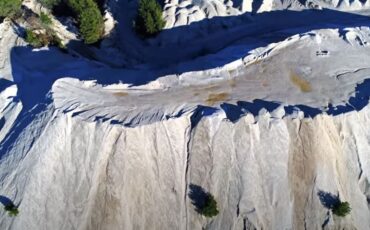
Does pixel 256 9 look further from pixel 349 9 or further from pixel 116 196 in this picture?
pixel 116 196

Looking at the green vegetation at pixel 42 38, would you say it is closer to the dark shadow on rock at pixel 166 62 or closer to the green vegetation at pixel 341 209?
the dark shadow on rock at pixel 166 62

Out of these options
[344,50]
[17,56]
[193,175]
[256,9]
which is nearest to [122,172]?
[193,175]

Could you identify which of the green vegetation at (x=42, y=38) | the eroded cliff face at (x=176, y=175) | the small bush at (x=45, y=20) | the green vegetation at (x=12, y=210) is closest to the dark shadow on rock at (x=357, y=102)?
the eroded cliff face at (x=176, y=175)

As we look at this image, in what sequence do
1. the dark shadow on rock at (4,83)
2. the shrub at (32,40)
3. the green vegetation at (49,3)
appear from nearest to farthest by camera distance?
the dark shadow on rock at (4,83) → the shrub at (32,40) → the green vegetation at (49,3)

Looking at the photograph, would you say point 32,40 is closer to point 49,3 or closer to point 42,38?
point 42,38

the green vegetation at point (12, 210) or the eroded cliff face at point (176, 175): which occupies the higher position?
the eroded cliff face at point (176, 175)

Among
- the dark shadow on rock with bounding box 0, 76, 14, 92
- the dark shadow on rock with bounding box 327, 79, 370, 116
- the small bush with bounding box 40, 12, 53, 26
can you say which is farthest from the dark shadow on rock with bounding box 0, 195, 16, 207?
the dark shadow on rock with bounding box 327, 79, 370, 116
